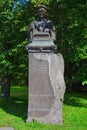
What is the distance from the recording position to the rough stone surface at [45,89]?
36.7ft

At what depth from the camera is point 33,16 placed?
54.0ft

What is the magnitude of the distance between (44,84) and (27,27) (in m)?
5.17

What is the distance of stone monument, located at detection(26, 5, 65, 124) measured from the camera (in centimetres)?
1120

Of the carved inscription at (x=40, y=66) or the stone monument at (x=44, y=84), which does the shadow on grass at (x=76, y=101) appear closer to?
the stone monument at (x=44, y=84)

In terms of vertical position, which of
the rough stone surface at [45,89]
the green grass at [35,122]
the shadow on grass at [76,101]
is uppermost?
the rough stone surface at [45,89]

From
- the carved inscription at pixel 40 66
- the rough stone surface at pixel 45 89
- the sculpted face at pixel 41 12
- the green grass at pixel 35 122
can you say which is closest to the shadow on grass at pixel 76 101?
the green grass at pixel 35 122

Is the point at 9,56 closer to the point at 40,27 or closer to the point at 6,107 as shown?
the point at 6,107

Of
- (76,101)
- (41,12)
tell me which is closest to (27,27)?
(41,12)

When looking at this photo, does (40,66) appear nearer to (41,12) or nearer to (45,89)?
(45,89)

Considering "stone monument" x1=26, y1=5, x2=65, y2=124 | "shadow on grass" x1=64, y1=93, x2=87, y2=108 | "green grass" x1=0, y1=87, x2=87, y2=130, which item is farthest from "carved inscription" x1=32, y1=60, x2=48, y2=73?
"shadow on grass" x1=64, y1=93, x2=87, y2=108

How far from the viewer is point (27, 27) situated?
52.2 feet

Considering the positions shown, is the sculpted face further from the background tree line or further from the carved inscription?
the background tree line

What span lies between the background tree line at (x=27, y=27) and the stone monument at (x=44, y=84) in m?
3.77

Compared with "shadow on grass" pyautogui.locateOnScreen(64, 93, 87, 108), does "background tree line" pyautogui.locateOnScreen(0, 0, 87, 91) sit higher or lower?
higher
